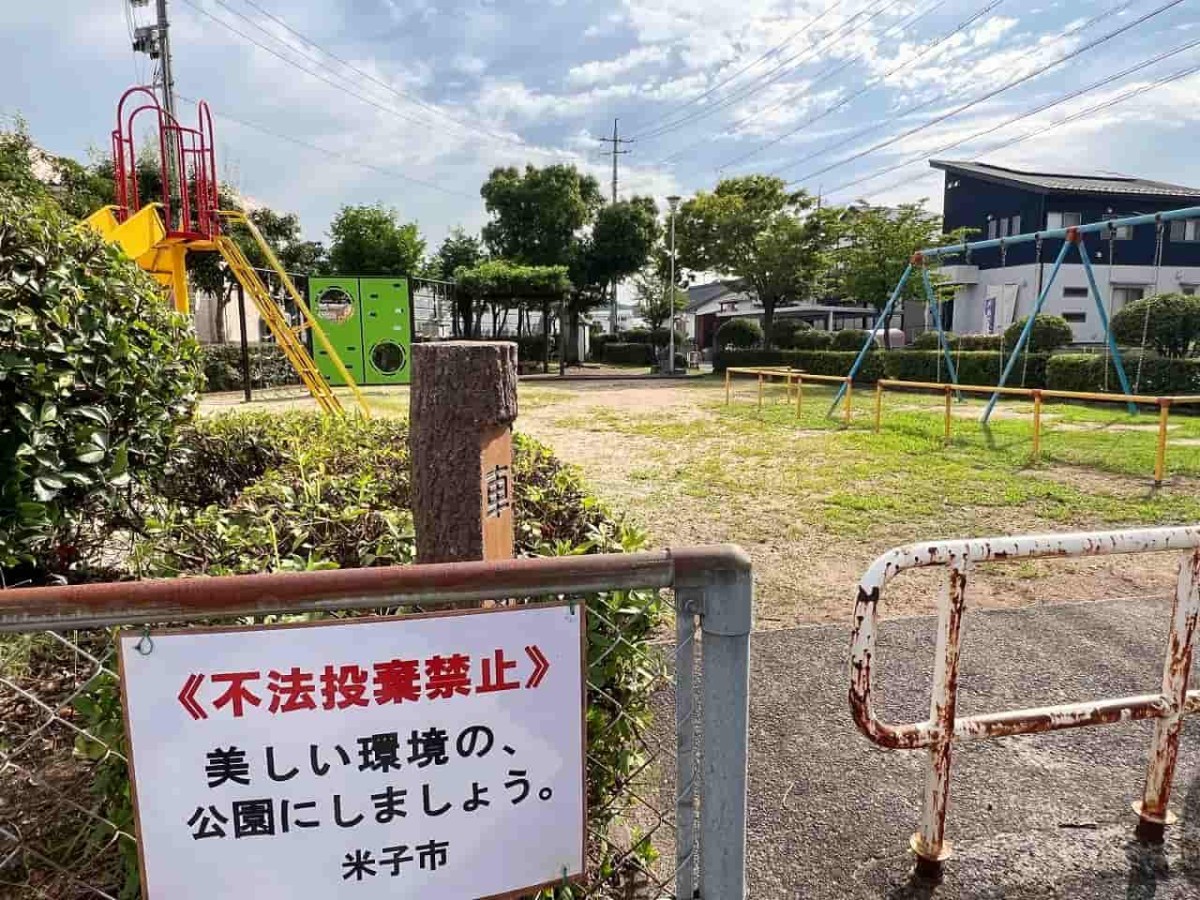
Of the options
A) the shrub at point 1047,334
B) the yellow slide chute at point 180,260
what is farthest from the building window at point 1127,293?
the yellow slide chute at point 180,260

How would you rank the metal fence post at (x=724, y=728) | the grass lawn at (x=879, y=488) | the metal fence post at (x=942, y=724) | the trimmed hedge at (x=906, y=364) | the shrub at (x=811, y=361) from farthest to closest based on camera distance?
the shrub at (x=811, y=361) < the trimmed hedge at (x=906, y=364) < the grass lawn at (x=879, y=488) < the metal fence post at (x=942, y=724) < the metal fence post at (x=724, y=728)

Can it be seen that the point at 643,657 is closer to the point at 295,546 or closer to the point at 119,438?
the point at 295,546

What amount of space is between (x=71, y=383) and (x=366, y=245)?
2561 cm

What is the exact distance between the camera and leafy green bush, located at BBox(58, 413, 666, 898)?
1694 mm

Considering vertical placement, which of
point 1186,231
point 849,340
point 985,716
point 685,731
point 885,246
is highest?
point 1186,231

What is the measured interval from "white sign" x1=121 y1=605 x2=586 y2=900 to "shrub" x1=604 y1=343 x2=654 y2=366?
102ft

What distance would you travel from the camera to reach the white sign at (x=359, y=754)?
45.4 inches

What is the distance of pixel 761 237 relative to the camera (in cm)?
2558

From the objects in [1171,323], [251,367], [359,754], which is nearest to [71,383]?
[359,754]

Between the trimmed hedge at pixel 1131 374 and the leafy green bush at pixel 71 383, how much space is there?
621 inches

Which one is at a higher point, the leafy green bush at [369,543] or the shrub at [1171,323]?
the shrub at [1171,323]

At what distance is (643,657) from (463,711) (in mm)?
→ 773

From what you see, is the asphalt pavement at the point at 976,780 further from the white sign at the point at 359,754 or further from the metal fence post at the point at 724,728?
the white sign at the point at 359,754

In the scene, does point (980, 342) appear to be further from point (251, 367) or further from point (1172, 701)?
point (1172, 701)
